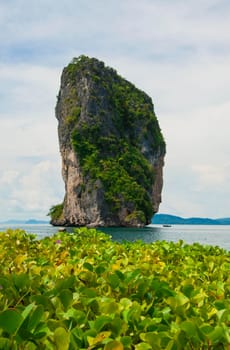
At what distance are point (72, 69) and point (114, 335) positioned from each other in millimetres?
78945

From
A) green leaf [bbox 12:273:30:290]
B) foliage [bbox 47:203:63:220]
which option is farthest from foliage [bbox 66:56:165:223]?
green leaf [bbox 12:273:30:290]

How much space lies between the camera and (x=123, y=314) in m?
1.77

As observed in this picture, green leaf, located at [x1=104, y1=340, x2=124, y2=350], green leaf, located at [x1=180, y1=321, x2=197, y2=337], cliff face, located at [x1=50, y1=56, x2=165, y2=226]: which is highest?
cliff face, located at [x1=50, y1=56, x2=165, y2=226]

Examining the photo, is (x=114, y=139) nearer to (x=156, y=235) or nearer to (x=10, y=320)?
(x=156, y=235)

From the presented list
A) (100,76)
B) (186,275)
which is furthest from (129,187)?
(186,275)

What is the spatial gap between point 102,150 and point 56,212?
14403 millimetres

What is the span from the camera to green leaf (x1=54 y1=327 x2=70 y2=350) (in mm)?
1334

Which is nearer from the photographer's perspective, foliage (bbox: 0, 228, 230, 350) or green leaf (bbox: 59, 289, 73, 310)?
foliage (bbox: 0, 228, 230, 350)

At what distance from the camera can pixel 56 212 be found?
3273 inches

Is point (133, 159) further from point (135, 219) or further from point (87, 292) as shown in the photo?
point (87, 292)

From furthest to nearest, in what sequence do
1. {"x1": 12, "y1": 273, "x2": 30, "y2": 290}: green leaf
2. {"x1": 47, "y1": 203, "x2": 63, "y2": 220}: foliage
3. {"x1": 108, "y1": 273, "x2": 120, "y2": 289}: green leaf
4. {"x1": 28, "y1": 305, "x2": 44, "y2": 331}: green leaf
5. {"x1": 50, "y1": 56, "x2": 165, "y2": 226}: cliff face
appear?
{"x1": 47, "y1": 203, "x2": 63, "y2": 220}: foliage < {"x1": 50, "y1": 56, "x2": 165, "y2": 226}: cliff face < {"x1": 108, "y1": 273, "x2": 120, "y2": 289}: green leaf < {"x1": 12, "y1": 273, "x2": 30, "y2": 290}: green leaf < {"x1": 28, "y1": 305, "x2": 44, "y2": 331}: green leaf

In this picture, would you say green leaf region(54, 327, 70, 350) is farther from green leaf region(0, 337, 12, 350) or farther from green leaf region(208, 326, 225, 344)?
green leaf region(208, 326, 225, 344)

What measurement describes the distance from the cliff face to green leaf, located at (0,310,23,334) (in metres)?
68.0

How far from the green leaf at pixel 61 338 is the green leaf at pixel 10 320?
0.34 ft
